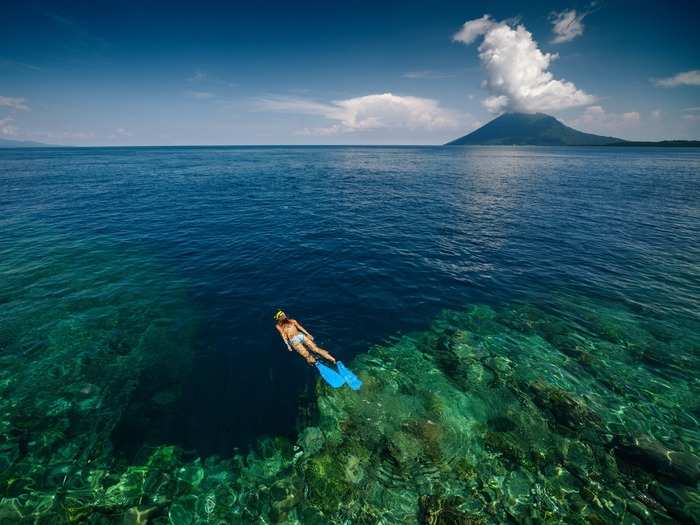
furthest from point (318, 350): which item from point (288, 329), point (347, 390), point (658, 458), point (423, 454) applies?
point (658, 458)

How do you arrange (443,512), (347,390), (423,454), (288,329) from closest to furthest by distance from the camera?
(443,512) < (423,454) < (347,390) < (288,329)

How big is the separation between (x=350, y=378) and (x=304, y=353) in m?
3.17

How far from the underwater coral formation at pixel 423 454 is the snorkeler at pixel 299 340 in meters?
1.94

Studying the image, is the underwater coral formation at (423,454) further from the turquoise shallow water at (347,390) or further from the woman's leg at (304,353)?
the woman's leg at (304,353)

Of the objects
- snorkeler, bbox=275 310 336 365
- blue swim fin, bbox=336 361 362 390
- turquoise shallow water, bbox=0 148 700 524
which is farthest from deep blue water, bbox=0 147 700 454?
blue swim fin, bbox=336 361 362 390

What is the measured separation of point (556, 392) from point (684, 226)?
146ft

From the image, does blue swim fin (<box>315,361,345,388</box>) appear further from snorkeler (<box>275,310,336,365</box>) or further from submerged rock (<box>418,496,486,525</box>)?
submerged rock (<box>418,496,486,525</box>)

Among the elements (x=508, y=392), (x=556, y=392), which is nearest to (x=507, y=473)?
(x=508, y=392)

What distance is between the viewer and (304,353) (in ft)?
55.1

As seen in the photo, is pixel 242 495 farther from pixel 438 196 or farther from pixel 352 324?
pixel 438 196

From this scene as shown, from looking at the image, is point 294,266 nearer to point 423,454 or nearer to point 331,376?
point 331,376

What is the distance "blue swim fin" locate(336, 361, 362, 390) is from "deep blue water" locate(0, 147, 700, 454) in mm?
1595

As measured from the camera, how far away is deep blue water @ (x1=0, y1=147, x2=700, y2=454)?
616 inches

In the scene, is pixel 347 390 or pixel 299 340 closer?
pixel 347 390
